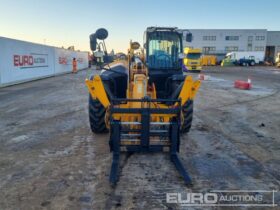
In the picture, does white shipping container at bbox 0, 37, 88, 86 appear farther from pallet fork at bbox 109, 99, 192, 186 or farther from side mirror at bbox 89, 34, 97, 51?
pallet fork at bbox 109, 99, 192, 186

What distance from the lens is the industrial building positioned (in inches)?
2450

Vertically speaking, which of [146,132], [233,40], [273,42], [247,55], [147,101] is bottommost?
[146,132]

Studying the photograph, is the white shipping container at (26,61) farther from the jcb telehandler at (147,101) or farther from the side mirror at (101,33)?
the side mirror at (101,33)

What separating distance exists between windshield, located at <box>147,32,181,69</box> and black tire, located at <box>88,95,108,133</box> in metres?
1.71

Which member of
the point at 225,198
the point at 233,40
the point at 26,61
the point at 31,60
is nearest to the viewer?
the point at 225,198

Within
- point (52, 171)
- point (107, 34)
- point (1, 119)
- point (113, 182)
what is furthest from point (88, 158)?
point (1, 119)

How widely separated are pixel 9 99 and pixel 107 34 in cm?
841

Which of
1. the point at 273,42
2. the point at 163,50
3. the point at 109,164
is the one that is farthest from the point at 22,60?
the point at 273,42

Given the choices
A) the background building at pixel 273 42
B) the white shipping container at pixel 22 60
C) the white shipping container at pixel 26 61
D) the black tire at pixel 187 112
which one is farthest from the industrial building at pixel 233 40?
the black tire at pixel 187 112

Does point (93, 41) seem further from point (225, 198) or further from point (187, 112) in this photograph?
point (225, 198)

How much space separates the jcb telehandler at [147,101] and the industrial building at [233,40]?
58.6 meters

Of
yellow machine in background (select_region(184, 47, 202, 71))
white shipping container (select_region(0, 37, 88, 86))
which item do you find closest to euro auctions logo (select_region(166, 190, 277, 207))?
white shipping container (select_region(0, 37, 88, 86))

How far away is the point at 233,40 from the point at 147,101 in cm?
6514

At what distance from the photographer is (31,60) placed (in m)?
18.1
